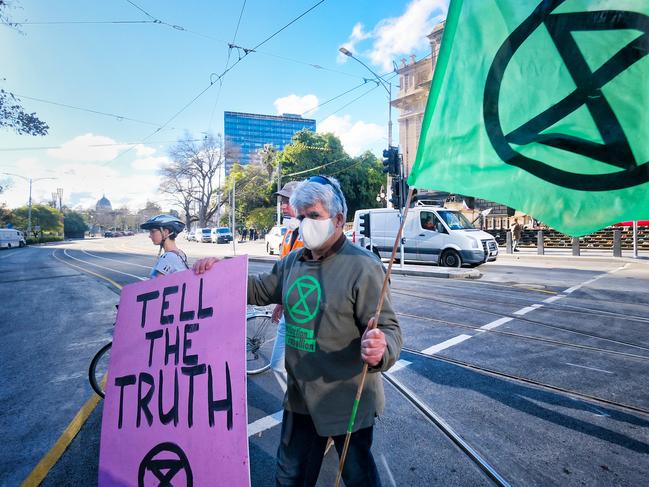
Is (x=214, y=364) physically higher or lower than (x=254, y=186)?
lower

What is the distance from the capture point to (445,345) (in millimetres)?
4754

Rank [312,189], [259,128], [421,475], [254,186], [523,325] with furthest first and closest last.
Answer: [259,128] → [254,186] → [523,325] → [421,475] → [312,189]

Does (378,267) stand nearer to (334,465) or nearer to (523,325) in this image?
(334,465)

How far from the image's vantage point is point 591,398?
10.6ft

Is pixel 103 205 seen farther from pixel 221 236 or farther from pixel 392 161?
pixel 392 161

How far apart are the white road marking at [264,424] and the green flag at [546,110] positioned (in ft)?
7.52

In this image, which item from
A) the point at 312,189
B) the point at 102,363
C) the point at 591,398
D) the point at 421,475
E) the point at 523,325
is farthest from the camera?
the point at 523,325

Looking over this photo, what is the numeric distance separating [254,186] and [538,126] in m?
42.0

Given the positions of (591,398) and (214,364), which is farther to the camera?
(591,398)

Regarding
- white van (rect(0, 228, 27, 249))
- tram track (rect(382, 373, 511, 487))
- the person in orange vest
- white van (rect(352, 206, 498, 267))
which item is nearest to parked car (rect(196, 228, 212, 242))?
white van (rect(0, 228, 27, 249))

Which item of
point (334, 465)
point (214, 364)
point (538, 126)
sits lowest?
point (334, 465)

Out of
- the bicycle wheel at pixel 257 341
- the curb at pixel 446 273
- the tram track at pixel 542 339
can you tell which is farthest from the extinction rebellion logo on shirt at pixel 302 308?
the curb at pixel 446 273

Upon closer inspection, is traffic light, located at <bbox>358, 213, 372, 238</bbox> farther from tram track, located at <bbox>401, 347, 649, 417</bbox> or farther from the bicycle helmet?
the bicycle helmet

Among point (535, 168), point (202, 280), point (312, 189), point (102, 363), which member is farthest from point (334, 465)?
point (102, 363)
